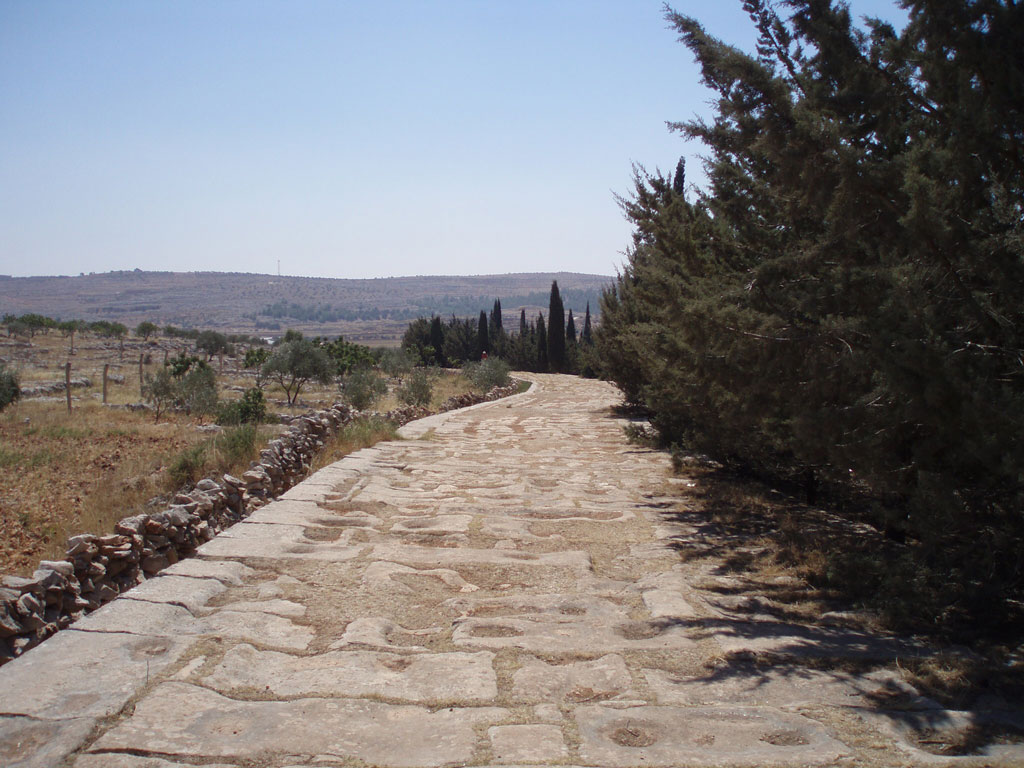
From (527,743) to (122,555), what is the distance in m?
3.14

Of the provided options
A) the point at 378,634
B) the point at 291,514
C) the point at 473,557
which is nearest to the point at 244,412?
the point at 291,514

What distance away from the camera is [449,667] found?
10.8ft

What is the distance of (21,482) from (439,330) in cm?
4629

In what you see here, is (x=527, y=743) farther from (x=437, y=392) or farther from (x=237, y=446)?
(x=437, y=392)

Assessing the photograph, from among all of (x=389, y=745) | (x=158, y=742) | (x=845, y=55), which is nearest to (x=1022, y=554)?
(x=845, y=55)

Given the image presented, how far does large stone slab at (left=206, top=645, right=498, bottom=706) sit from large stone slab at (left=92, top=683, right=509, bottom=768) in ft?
0.35

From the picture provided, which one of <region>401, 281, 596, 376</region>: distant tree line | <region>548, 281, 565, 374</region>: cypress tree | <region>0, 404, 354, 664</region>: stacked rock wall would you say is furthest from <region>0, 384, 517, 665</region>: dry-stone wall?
<region>548, 281, 565, 374</region>: cypress tree

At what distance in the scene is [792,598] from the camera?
4363 millimetres

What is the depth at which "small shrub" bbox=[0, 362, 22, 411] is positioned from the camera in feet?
69.1

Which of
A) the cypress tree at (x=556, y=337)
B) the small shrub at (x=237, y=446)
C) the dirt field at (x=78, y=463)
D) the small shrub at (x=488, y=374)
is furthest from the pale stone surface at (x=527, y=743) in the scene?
the cypress tree at (x=556, y=337)

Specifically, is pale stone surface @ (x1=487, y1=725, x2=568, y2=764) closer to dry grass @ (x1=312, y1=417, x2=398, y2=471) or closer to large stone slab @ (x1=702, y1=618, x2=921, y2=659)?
large stone slab @ (x1=702, y1=618, x2=921, y2=659)

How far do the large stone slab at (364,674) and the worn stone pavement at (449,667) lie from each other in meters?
0.01

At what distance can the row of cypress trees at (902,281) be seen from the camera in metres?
3.13

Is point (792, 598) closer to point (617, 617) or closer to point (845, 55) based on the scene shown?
point (617, 617)
